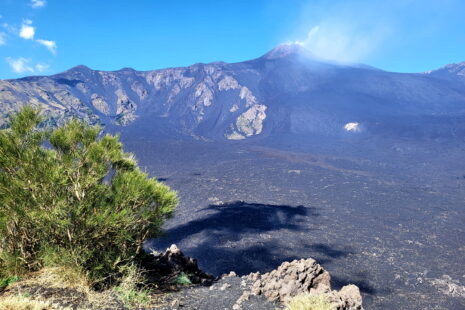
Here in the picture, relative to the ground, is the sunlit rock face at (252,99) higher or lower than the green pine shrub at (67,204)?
higher

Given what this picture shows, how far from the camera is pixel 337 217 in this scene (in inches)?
534

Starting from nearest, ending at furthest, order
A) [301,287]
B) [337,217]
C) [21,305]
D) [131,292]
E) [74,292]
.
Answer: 1. [21,305]
2. [74,292]
3. [131,292]
4. [301,287]
5. [337,217]

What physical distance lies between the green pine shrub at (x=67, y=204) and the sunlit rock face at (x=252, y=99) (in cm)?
3600

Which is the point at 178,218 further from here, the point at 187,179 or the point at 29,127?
the point at 29,127

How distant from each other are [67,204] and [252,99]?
50748 mm

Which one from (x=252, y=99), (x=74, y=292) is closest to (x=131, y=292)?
(x=74, y=292)

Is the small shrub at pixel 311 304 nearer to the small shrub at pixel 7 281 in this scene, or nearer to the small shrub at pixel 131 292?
the small shrub at pixel 131 292

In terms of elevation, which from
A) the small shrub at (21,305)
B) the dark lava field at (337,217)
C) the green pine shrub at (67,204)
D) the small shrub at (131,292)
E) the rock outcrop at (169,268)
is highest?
the green pine shrub at (67,204)

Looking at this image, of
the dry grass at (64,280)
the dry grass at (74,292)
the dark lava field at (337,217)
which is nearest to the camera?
the dry grass at (74,292)

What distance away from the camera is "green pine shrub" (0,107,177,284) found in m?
3.64

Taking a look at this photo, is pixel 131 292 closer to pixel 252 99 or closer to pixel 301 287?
pixel 301 287

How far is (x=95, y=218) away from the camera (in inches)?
145

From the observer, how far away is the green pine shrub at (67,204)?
364 centimetres

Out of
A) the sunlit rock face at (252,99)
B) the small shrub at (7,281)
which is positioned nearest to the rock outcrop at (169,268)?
the small shrub at (7,281)
